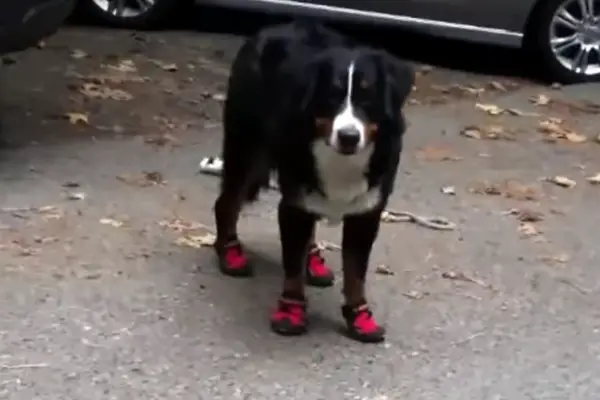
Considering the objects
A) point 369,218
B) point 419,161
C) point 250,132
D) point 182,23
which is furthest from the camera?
point 182,23

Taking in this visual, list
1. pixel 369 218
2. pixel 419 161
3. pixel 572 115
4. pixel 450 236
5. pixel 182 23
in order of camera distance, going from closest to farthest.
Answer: pixel 369 218 < pixel 450 236 < pixel 419 161 < pixel 572 115 < pixel 182 23

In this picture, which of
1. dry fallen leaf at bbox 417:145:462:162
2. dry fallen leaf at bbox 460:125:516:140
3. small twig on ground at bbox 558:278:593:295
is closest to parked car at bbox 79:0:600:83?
dry fallen leaf at bbox 460:125:516:140

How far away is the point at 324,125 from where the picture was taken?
12.4ft

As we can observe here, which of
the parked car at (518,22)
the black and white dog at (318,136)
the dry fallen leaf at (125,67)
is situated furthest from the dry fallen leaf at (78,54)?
the black and white dog at (318,136)

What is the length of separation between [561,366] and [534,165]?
2724mm

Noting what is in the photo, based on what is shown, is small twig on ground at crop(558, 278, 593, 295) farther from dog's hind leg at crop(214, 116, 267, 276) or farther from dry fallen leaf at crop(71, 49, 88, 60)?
dry fallen leaf at crop(71, 49, 88, 60)

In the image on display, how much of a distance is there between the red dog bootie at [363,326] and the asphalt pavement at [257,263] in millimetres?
60

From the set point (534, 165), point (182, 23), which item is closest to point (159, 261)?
point (534, 165)

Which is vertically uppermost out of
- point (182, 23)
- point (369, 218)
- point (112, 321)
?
point (369, 218)

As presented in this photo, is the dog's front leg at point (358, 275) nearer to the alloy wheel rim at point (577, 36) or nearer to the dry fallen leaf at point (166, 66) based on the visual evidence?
the dry fallen leaf at point (166, 66)

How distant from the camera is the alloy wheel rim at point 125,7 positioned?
9.50 metres

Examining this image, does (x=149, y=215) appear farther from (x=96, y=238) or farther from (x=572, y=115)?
(x=572, y=115)

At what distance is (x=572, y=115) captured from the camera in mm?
7941

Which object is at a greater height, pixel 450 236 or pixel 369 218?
pixel 369 218
